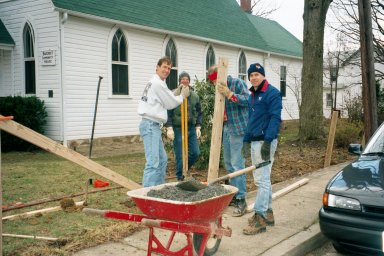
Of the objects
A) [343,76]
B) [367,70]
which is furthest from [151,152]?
[343,76]

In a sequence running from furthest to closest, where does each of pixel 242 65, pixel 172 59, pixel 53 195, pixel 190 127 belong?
pixel 242 65 → pixel 172 59 → pixel 190 127 → pixel 53 195

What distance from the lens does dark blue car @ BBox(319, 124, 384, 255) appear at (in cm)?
A: 388

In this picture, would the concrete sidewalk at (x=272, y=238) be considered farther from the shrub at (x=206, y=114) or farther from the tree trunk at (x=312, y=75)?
the tree trunk at (x=312, y=75)

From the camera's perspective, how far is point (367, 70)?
26.6ft

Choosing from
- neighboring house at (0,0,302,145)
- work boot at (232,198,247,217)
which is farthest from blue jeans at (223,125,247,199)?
neighboring house at (0,0,302,145)

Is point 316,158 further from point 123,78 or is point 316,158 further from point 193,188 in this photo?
point 193,188

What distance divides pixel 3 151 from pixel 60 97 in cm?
227

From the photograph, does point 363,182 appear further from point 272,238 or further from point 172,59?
point 172,59

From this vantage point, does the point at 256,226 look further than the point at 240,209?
No

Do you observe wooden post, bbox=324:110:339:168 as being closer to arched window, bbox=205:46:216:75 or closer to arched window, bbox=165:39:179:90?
arched window, bbox=165:39:179:90

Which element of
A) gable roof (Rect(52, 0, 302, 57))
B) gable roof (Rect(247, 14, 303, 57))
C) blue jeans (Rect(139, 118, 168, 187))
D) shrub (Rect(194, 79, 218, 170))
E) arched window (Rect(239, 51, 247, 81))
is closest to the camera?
blue jeans (Rect(139, 118, 168, 187))

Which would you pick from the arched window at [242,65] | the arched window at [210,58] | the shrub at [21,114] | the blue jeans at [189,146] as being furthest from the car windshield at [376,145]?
the arched window at [242,65]

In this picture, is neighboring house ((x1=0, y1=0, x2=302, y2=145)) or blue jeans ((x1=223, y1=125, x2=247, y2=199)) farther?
neighboring house ((x1=0, y1=0, x2=302, y2=145))

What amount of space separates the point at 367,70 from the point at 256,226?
15.8ft
